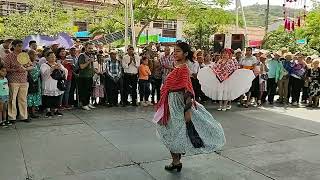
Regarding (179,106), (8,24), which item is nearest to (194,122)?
(179,106)

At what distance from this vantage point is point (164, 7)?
1903 cm

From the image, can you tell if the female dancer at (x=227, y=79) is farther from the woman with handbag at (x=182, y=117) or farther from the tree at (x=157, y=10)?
the tree at (x=157, y=10)

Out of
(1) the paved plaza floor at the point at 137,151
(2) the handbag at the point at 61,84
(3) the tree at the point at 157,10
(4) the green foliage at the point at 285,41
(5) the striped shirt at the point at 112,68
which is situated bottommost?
(1) the paved plaza floor at the point at 137,151

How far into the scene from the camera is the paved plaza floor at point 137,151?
4926 millimetres

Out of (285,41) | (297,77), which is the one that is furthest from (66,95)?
(285,41)

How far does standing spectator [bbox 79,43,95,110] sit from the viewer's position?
9305 mm

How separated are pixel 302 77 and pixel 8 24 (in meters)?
24.0

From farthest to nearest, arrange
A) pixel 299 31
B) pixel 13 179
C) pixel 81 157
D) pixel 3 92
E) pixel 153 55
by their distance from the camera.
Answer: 1. pixel 299 31
2. pixel 153 55
3. pixel 3 92
4. pixel 81 157
5. pixel 13 179

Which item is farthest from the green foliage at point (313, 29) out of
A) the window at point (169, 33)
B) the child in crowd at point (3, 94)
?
the window at point (169, 33)

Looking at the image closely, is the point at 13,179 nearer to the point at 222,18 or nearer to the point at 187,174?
the point at 187,174

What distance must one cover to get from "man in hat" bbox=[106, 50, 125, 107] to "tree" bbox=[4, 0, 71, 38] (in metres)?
18.5

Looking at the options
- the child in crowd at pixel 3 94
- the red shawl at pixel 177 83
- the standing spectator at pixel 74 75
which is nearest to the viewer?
the red shawl at pixel 177 83

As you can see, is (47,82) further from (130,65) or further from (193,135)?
(193,135)

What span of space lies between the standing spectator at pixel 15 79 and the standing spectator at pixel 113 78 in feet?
8.13
